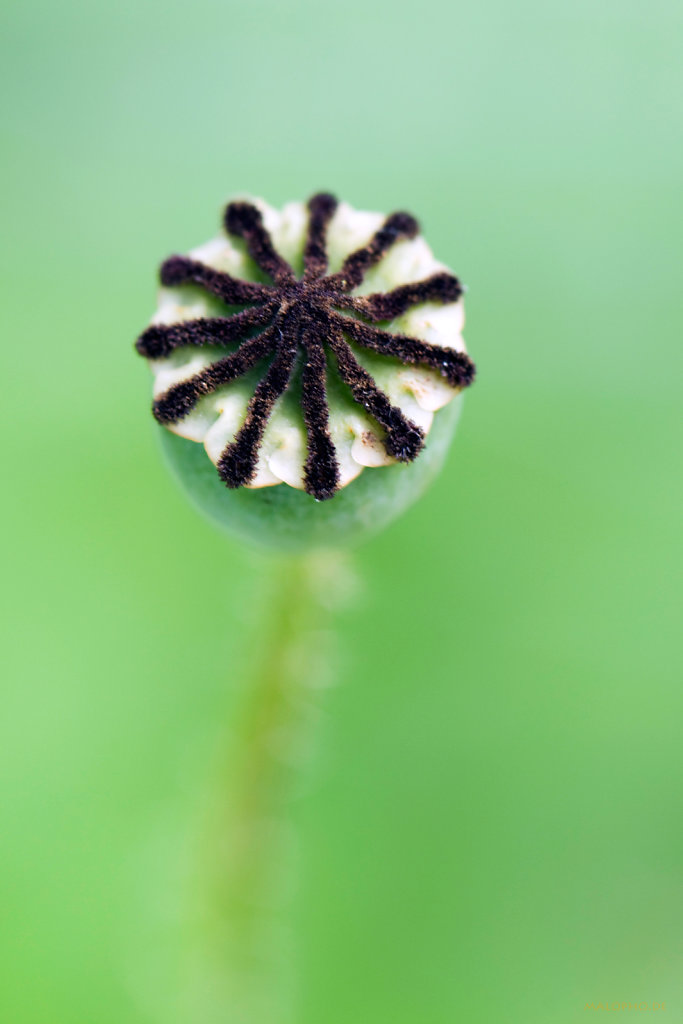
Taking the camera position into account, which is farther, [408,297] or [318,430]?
[408,297]

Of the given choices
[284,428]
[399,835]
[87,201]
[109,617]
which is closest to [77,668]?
[109,617]

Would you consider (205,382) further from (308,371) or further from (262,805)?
(262,805)

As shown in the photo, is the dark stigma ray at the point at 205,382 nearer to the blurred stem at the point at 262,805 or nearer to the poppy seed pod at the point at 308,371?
the poppy seed pod at the point at 308,371

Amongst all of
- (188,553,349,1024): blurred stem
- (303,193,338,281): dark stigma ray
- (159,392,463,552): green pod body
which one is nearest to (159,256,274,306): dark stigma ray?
(303,193,338,281): dark stigma ray

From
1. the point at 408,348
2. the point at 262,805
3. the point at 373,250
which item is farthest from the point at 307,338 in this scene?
the point at 262,805

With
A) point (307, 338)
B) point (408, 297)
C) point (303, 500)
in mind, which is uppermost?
point (408, 297)

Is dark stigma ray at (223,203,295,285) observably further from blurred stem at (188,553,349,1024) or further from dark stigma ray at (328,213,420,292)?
blurred stem at (188,553,349,1024)
